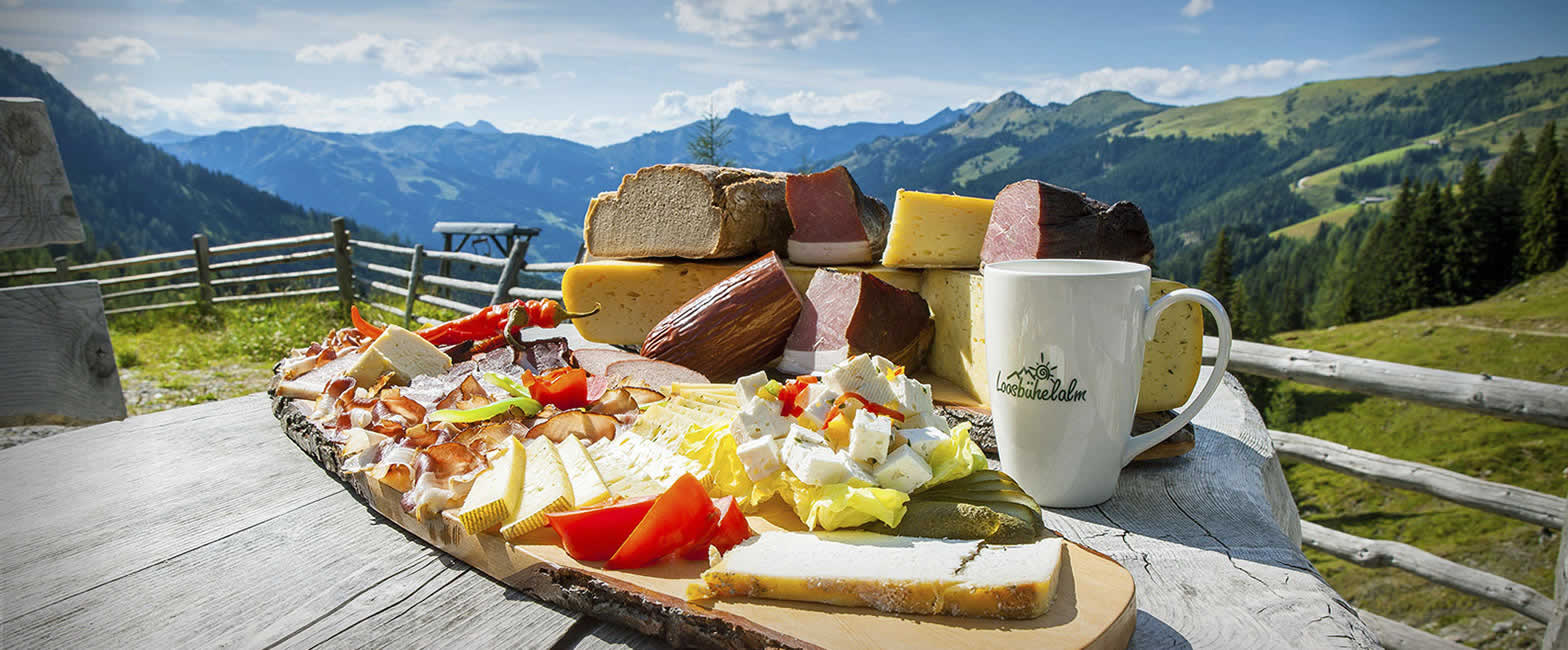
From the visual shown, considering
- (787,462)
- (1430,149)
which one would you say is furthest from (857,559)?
(1430,149)

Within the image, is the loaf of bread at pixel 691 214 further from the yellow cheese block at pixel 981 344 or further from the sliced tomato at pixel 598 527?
the sliced tomato at pixel 598 527

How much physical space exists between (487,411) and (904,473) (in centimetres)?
100

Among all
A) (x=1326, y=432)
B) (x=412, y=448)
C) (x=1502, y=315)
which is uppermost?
(x=412, y=448)

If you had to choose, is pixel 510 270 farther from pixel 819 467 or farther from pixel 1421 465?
pixel 819 467

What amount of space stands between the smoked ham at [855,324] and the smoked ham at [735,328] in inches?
2.6

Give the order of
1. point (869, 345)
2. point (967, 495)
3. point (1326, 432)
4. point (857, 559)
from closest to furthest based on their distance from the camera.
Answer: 1. point (857, 559)
2. point (967, 495)
3. point (869, 345)
4. point (1326, 432)

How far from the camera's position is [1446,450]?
25516 mm

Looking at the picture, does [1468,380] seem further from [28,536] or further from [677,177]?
[28,536]

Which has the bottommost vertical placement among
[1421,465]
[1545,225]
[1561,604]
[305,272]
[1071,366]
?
[1545,225]

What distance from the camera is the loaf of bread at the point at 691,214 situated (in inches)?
115

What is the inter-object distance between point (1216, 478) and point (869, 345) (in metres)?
0.92

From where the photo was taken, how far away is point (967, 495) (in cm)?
130

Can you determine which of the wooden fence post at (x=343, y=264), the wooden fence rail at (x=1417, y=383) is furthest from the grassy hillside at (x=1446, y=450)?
the wooden fence post at (x=343, y=264)

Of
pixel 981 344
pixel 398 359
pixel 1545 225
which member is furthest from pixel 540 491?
pixel 1545 225
